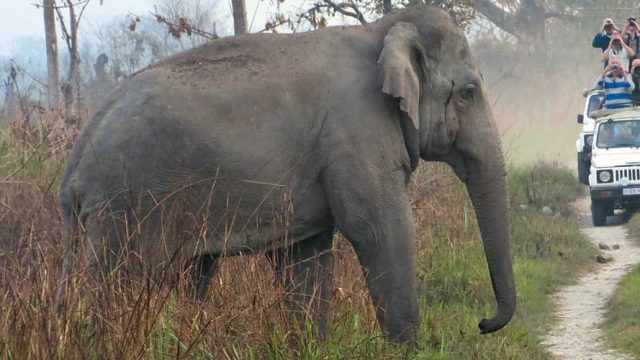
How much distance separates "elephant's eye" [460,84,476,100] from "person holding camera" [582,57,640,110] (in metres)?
13.0

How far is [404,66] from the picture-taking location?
23.8ft

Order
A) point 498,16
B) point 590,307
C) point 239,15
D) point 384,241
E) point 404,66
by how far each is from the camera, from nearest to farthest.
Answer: point 384,241 → point 404,66 → point 590,307 → point 239,15 → point 498,16

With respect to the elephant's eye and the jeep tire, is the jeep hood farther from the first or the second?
the elephant's eye

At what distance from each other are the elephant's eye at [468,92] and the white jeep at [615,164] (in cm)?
1020

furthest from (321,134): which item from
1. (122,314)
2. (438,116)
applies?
(122,314)

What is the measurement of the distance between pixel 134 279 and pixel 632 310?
15.8 feet

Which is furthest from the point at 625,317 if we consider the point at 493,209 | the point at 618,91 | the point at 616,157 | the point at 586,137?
the point at 586,137

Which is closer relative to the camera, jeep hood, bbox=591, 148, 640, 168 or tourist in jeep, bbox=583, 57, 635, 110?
jeep hood, bbox=591, 148, 640, 168

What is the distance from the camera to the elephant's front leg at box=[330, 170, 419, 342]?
7.14m

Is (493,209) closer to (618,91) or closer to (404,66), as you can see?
(404,66)

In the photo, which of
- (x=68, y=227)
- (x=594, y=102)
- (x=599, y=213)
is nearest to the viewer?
(x=68, y=227)

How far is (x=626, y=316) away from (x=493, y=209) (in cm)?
236

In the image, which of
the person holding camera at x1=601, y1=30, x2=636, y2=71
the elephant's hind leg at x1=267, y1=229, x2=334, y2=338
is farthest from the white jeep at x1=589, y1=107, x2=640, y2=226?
the elephant's hind leg at x1=267, y1=229, x2=334, y2=338

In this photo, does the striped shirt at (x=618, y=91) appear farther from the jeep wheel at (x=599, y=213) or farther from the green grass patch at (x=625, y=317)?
the green grass patch at (x=625, y=317)
